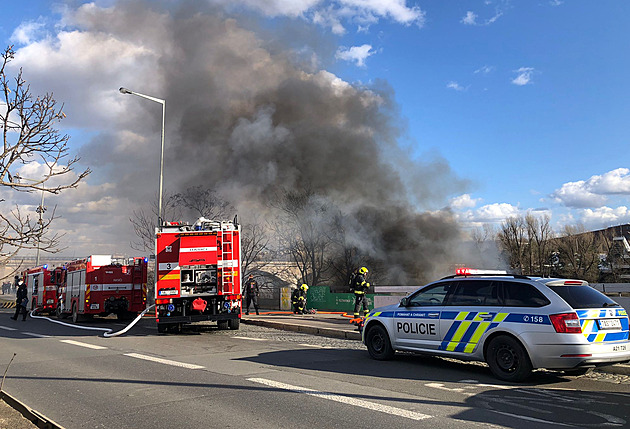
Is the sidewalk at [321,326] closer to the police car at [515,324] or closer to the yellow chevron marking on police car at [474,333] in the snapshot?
the police car at [515,324]

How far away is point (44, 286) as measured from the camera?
76.1 feet

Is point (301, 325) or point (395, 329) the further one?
point (301, 325)

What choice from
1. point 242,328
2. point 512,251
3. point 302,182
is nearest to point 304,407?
point 242,328

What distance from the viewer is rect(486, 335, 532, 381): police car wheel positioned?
21.1 feet

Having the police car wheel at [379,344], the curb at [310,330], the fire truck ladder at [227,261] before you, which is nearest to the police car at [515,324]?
the police car wheel at [379,344]

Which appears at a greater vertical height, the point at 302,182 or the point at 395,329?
the point at 302,182

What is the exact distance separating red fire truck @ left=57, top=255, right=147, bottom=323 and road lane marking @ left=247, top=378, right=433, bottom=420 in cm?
1243

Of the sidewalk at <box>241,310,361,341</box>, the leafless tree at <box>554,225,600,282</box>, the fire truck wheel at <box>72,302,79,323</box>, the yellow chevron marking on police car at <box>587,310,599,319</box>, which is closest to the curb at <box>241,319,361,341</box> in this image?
the sidewalk at <box>241,310,361,341</box>

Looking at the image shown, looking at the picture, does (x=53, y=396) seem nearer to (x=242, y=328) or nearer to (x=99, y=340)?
(x=99, y=340)

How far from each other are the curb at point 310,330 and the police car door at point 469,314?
436 cm

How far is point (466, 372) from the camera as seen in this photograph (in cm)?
739

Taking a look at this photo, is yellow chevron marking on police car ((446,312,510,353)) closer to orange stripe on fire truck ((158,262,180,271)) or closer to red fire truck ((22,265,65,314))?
orange stripe on fire truck ((158,262,180,271))

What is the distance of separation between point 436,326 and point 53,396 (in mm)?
5170

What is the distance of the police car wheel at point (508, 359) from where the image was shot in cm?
642
